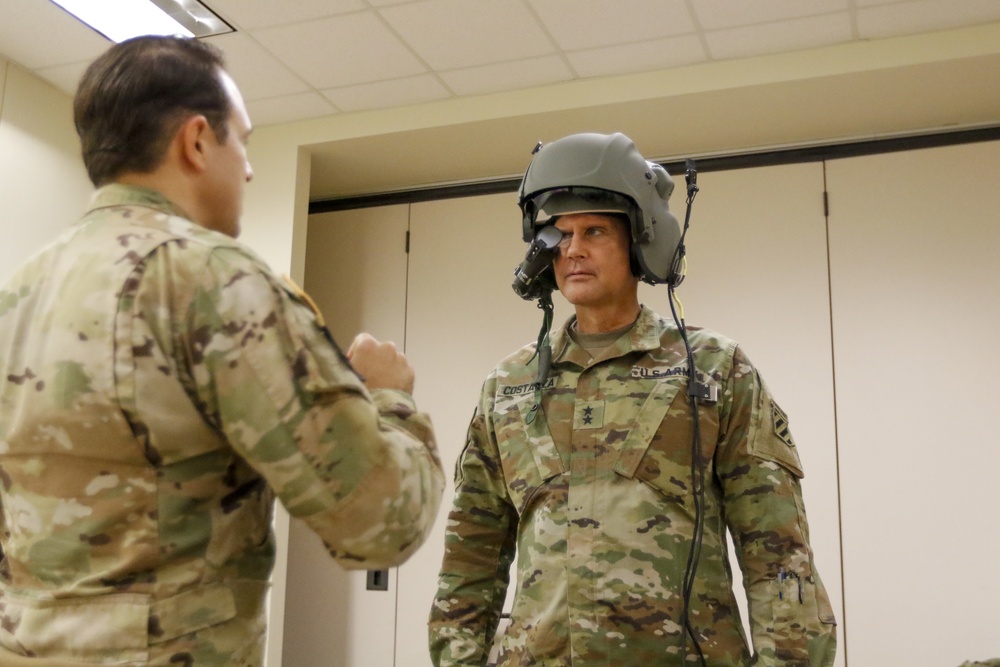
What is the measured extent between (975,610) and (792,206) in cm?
178

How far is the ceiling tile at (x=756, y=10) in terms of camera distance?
3469 mm

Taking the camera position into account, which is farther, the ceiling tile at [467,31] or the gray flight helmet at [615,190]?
the ceiling tile at [467,31]

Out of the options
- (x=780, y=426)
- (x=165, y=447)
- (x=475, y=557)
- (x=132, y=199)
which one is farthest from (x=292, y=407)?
(x=780, y=426)

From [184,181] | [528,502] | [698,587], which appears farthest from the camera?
[528,502]

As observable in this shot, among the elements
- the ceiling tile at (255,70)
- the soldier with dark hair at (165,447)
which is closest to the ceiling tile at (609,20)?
the ceiling tile at (255,70)

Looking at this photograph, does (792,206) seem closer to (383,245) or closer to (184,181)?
(383,245)

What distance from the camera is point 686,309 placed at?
14.4ft

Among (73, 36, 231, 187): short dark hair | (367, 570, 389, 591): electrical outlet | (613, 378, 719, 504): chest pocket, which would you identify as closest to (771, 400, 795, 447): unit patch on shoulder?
(613, 378, 719, 504): chest pocket

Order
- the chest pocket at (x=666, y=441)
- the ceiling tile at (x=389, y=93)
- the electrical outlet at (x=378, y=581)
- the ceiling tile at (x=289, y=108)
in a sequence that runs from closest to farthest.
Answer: the chest pocket at (x=666, y=441)
the ceiling tile at (x=389, y=93)
the ceiling tile at (x=289, y=108)
the electrical outlet at (x=378, y=581)

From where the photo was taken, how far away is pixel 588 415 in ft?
6.40

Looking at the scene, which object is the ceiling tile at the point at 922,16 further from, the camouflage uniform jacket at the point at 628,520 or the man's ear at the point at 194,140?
the man's ear at the point at 194,140

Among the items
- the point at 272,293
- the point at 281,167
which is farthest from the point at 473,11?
the point at 272,293

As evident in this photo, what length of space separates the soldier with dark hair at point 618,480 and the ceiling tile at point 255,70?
2170 millimetres

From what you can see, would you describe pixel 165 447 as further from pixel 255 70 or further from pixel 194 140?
pixel 255 70
